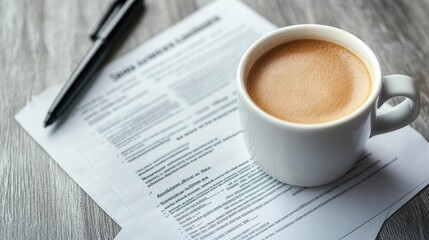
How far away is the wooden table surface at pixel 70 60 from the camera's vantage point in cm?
55

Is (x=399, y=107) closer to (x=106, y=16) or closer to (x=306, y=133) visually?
(x=306, y=133)

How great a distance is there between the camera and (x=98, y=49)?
0.70 metres

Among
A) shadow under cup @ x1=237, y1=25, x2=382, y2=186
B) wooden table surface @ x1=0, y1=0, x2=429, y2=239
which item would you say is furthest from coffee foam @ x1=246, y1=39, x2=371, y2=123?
wooden table surface @ x1=0, y1=0, x2=429, y2=239

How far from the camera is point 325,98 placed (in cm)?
50

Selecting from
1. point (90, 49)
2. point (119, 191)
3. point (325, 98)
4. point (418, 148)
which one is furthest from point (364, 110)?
point (90, 49)

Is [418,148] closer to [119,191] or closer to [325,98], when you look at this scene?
[325,98]

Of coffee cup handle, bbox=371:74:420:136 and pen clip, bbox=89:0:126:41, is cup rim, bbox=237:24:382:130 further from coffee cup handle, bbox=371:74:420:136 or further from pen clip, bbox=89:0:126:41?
pen clip, bbox=89:0:126:41

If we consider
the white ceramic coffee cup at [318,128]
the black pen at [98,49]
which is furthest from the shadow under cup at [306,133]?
the black pen at [98,49]

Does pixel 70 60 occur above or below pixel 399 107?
above

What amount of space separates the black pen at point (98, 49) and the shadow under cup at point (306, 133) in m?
0.26

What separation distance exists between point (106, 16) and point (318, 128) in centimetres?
42

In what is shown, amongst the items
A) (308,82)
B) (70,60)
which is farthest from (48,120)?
(308,82)

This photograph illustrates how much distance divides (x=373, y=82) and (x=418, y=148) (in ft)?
0.44

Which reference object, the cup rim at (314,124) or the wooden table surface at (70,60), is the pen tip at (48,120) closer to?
the wooden table surface at (70,60)
